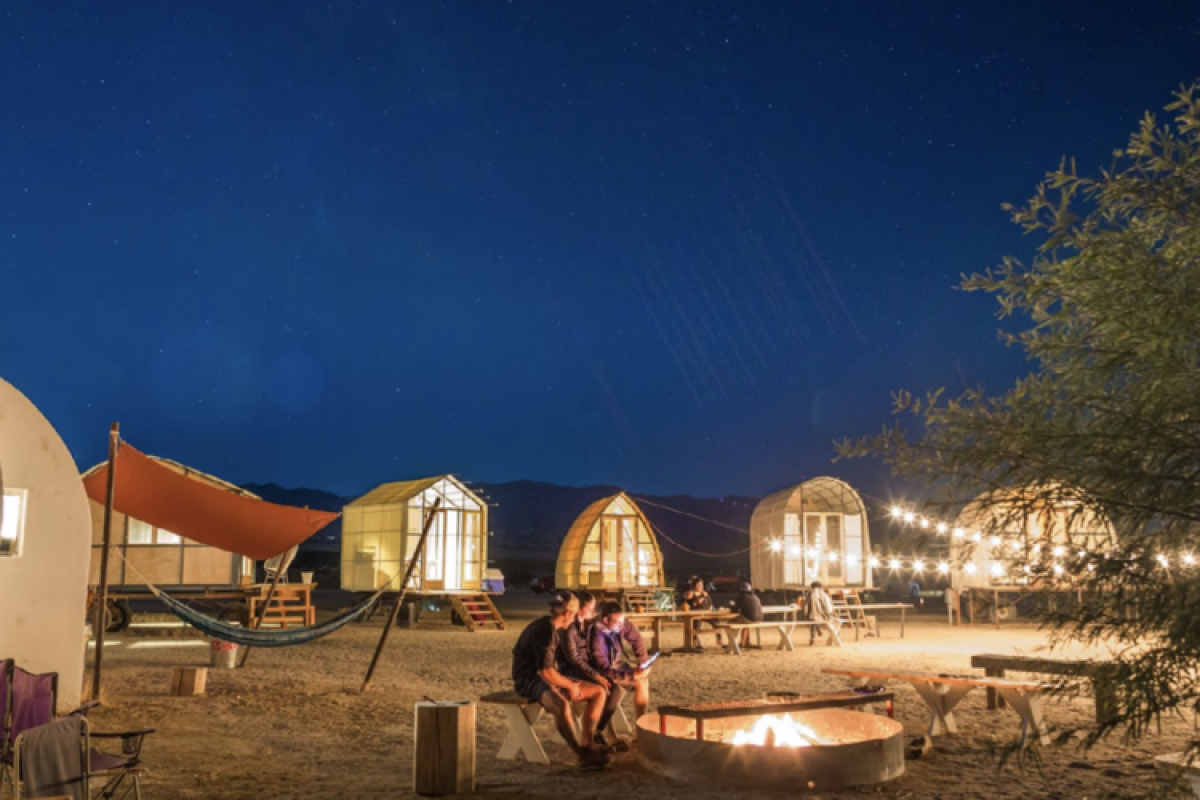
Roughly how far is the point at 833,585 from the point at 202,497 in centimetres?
1617

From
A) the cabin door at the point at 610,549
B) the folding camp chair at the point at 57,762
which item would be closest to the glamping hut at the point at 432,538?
the cabin door at the point at 610,549

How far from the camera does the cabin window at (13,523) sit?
8508 millimetres

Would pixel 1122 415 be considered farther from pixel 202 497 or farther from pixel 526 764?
pixel 202 497

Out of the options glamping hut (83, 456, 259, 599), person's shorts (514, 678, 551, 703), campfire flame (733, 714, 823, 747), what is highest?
glamping hut (83, 456, 259, 599)

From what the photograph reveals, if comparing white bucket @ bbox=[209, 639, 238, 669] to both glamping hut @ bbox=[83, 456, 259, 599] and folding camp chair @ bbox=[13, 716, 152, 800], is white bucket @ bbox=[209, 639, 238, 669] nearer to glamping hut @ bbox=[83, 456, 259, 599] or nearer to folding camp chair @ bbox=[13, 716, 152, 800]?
glamping hut @ bbox=[83, 456, 259, 599]

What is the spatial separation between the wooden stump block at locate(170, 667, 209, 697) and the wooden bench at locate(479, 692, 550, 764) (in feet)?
14.5

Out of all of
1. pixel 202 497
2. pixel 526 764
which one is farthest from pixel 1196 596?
pixel 202 497

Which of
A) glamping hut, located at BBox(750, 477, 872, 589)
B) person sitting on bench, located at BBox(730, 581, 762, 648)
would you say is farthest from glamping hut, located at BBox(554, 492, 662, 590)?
person sitting on bench, located at BBox(730, 581, 762, 648)

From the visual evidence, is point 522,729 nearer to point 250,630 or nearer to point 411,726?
point 411,726

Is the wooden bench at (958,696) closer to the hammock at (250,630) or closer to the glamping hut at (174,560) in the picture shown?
the hammock at (250,630)

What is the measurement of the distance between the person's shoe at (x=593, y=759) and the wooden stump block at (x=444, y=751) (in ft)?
2.99

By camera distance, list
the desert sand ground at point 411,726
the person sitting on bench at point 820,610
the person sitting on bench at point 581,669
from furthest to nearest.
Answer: the person sitting on bench at point 820,610 → the person sitting on bench at point 581,669 → the desert sand ground at point 411,726

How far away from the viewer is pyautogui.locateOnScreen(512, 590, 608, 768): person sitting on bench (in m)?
6.83

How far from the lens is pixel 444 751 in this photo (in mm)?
6012
